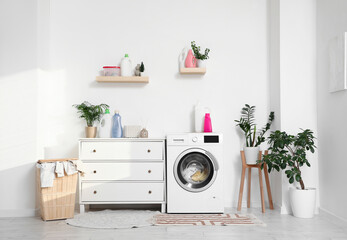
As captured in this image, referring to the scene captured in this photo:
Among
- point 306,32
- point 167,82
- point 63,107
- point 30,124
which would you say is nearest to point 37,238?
point 30,124

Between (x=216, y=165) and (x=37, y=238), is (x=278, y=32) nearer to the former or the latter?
(x=216, y=165)

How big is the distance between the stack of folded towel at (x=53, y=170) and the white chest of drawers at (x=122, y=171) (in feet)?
0.65

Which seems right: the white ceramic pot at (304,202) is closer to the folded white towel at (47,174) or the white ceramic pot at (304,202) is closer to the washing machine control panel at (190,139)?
the washing machine control panel at (190,139)

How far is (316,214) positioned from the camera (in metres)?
3.66

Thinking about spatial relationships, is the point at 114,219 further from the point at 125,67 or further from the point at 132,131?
the point at 125,67

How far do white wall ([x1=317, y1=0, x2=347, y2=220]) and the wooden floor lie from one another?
231mm

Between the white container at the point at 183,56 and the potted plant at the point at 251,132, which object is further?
the white container at the point at 183,56

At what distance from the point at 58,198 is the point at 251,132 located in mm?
2148

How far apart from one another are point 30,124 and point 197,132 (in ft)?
5.68

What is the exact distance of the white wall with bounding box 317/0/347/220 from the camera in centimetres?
323

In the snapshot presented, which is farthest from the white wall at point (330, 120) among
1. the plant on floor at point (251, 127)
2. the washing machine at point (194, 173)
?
the washing machine at point (194, 173)

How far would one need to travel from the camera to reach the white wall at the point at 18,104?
3721 millimetres

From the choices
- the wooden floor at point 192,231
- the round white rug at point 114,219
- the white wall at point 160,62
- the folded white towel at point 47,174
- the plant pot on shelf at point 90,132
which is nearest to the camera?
the wooden floor at point 192,231

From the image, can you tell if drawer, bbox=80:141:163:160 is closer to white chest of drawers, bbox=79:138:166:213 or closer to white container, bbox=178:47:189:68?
white chest of drawers, bbox=79:138:166:213
